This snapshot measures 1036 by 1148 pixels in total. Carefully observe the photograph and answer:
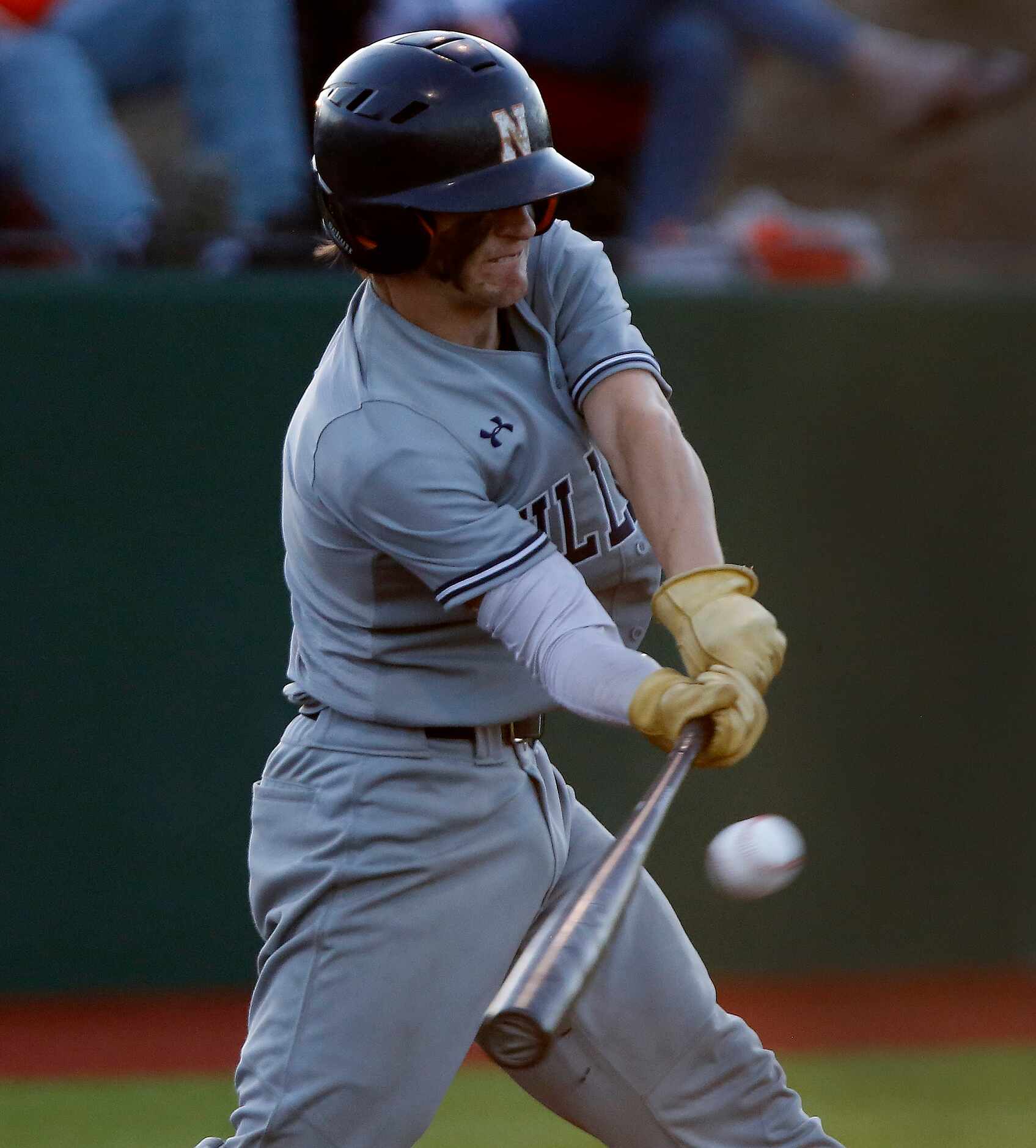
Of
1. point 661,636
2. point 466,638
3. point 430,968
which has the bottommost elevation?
point 661,636

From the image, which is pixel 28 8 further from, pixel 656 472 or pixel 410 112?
pixel 656 472

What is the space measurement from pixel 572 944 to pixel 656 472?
737mm

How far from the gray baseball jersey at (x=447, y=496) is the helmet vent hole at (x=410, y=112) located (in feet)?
0.78

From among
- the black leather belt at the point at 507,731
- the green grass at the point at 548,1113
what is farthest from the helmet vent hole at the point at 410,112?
the green grass at the point at 548,1113

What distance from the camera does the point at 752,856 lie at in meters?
2.15

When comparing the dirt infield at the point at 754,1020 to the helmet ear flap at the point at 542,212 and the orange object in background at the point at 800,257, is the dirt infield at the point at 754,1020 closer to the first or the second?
the orange object in background at the point at 800,257

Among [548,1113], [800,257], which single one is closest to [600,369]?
[548,1113]

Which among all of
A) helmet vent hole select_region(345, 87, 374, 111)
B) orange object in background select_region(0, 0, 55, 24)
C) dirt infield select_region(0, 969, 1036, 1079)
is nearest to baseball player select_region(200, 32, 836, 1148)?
helmet vent hole select_region(345, 87, 374, 111)

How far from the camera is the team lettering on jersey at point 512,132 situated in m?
2.13

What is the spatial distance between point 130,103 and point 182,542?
6.83ft

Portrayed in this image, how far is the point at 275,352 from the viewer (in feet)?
15.6

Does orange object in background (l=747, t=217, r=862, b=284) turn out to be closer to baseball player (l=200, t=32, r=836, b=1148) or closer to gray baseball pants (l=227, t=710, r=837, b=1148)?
baseball player (l=200, t=32, r=836, b=1148)

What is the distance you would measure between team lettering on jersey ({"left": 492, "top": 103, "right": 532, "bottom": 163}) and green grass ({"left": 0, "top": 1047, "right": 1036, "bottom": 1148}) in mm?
2351

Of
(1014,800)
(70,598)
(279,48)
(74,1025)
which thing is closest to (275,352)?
(70,598)
